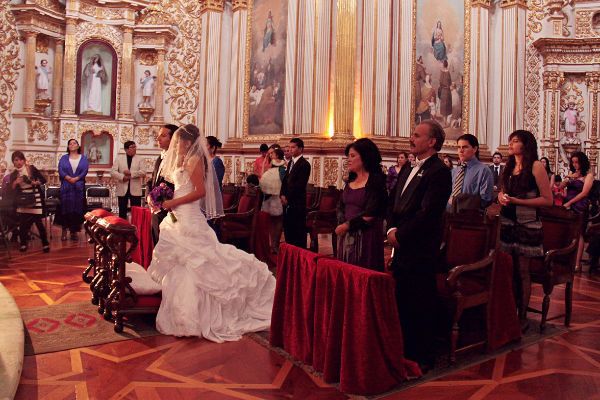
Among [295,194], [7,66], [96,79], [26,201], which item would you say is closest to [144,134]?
[96,79]

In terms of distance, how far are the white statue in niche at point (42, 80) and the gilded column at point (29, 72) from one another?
188 mm

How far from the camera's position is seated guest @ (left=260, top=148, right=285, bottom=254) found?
24.4 ft

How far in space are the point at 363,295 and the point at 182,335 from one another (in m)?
1.81

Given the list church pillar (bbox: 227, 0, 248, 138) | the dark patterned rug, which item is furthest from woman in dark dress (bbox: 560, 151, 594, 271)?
church pillar (bbox: 227, 0, 248, 138)

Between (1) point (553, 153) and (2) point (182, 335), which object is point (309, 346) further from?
(1) point (553, 153)

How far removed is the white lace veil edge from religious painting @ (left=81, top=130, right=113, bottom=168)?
30.2ft

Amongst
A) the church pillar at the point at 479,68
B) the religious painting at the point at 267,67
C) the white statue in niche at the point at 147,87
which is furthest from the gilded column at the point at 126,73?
the church pillar at the point at 479,68

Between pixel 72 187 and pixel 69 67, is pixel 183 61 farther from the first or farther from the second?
pixel 72 187

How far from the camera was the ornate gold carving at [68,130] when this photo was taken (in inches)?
508

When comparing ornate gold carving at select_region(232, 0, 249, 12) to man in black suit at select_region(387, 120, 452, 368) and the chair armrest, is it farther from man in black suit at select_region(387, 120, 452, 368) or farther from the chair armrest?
the chair armrest

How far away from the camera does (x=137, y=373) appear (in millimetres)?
3639

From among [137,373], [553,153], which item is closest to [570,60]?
[553,153]

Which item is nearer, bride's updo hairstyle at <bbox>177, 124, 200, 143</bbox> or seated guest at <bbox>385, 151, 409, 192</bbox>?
bride's updo hairstyle at <bbox>177, 124, 200, 143</bbox>

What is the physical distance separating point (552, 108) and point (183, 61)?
31.7ft
